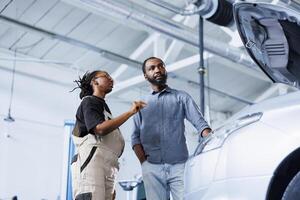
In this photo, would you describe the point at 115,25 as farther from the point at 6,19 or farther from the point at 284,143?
the point at 284,143

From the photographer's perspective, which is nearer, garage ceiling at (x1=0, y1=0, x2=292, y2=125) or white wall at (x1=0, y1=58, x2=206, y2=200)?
garage ceiling at (x1=0, y1=0, x2=292, y2=125)

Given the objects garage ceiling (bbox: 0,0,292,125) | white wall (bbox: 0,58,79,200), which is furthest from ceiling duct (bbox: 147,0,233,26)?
white wall (bbox: 0,58,79,200)

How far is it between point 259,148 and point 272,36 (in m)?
0.72

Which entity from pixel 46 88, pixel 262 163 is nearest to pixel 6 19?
pixel 46 88

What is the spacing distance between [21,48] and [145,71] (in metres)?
4.39

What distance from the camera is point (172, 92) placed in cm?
268

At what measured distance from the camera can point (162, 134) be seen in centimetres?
257

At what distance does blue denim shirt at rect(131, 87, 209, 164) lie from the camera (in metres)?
2.53

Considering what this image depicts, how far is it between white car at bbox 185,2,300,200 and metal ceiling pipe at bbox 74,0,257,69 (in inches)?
100

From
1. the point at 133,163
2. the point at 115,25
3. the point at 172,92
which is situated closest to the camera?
the point at 172,92

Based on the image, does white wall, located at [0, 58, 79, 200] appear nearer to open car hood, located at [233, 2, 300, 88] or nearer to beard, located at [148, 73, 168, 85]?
beard, located at [148, 73, 168, 85]

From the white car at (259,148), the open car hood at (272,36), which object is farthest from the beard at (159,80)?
the white car at (259,148)

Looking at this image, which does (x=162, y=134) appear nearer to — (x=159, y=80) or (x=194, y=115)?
(x=194, y=115)

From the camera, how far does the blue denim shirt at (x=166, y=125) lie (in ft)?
8.29
